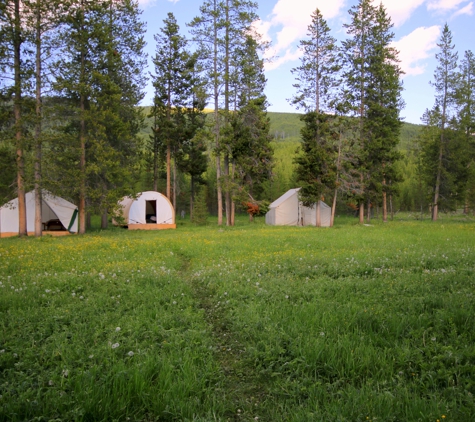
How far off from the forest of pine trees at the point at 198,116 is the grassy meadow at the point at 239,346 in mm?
14595

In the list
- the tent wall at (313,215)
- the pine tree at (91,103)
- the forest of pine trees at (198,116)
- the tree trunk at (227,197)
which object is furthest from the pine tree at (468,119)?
the pine tree at (91,103)

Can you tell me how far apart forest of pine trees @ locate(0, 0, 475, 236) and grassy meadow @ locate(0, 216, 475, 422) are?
14595mm

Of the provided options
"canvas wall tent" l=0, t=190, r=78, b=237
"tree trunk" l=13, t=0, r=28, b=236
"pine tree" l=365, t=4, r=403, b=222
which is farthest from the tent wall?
"tree trunk" l=13, t=0, r=28, b=236

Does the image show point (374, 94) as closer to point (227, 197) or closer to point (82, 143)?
point (227, 197)

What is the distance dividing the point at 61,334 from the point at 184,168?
33.9 m

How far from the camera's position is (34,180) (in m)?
19.3

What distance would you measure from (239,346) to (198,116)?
33.9 m

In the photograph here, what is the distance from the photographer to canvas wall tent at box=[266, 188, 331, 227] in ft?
111

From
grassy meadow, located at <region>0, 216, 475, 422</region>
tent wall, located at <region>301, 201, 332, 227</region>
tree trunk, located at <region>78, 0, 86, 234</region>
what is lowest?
grassy meadow, located at <region>0, 216, 475, 422</region>

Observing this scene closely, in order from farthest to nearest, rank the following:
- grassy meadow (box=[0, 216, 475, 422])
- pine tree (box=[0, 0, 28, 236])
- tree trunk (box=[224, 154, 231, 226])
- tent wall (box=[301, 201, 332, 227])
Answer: tent wall (box=[301, 201, 332, 227]) → tree trunk (box=[224, 154, 231, 226]) → pine tree (box=[0, 0, 28, 236]) → grassy meadow (box=[0, 216, 475, 422])

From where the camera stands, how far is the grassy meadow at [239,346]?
3320 mm

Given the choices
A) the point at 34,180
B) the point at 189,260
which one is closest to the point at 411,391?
the point at 189,260

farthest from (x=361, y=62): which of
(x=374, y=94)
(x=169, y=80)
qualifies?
(x=169, y=80)

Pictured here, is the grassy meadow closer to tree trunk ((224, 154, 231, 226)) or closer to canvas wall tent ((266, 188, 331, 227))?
tree trunk ((224, 154, 231, 226))
